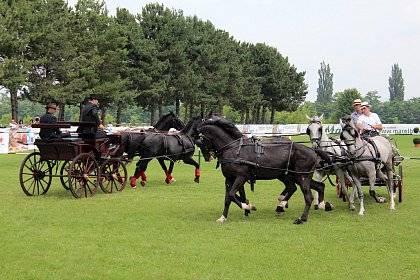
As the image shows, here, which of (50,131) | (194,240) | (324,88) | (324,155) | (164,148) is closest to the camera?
(194,240)

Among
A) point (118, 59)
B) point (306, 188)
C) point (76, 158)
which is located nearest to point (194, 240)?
point (306, 188)

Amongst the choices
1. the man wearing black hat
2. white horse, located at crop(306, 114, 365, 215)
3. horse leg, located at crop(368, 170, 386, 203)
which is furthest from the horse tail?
the man wearing black hat

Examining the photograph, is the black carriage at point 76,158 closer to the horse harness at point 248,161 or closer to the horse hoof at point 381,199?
the horse harness at point 248,161

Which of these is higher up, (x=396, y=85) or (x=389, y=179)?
(x=396, y=85)

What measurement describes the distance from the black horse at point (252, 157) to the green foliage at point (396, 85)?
147m

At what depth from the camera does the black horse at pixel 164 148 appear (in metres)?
17.0

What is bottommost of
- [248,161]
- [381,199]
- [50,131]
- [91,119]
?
[381,199]

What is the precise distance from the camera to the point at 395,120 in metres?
132

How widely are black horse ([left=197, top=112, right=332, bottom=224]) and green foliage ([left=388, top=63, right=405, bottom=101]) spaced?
146804 millimetres

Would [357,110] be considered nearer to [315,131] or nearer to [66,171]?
[315,131]

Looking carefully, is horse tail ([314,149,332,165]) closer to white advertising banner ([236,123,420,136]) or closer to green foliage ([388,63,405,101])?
white advertising banner ([236,123,420,136])

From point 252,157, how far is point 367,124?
4.38 m

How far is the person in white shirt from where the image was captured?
46.1 feet

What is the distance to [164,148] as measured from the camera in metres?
17.6
